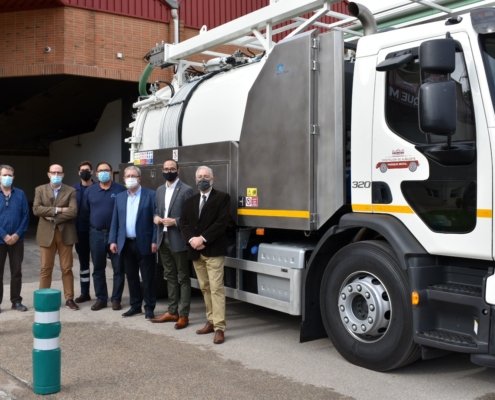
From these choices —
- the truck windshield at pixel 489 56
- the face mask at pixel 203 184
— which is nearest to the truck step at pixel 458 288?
the truck windshield at pixel 489 56

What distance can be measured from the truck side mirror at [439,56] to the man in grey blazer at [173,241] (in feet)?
11.3

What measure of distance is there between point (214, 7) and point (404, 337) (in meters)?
13.9

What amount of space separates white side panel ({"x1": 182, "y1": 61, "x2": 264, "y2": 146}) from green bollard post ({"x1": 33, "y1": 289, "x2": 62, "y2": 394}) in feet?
9.60

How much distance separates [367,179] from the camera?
212 inches

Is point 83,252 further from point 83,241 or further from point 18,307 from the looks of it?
point 18,307

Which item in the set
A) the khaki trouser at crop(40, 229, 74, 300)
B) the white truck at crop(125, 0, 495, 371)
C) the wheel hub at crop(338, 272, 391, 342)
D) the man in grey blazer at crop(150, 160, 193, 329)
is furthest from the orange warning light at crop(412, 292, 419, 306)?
the khaki trouser at crop(40, 229, 74, 300)

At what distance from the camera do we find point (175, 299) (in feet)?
24.2

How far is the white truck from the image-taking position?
4.61 m

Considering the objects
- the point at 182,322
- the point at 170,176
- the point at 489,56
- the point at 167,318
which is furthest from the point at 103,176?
the point at 489,56

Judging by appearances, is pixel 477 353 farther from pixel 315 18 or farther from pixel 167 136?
pixel 167 136

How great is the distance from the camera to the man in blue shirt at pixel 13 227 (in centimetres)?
798

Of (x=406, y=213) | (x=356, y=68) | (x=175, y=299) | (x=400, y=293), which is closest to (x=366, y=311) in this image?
(x=400, y=293)

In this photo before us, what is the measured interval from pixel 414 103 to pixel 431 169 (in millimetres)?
575

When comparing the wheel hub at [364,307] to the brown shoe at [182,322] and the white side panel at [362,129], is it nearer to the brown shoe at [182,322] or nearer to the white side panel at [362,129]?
the white side panel at [362,129]
